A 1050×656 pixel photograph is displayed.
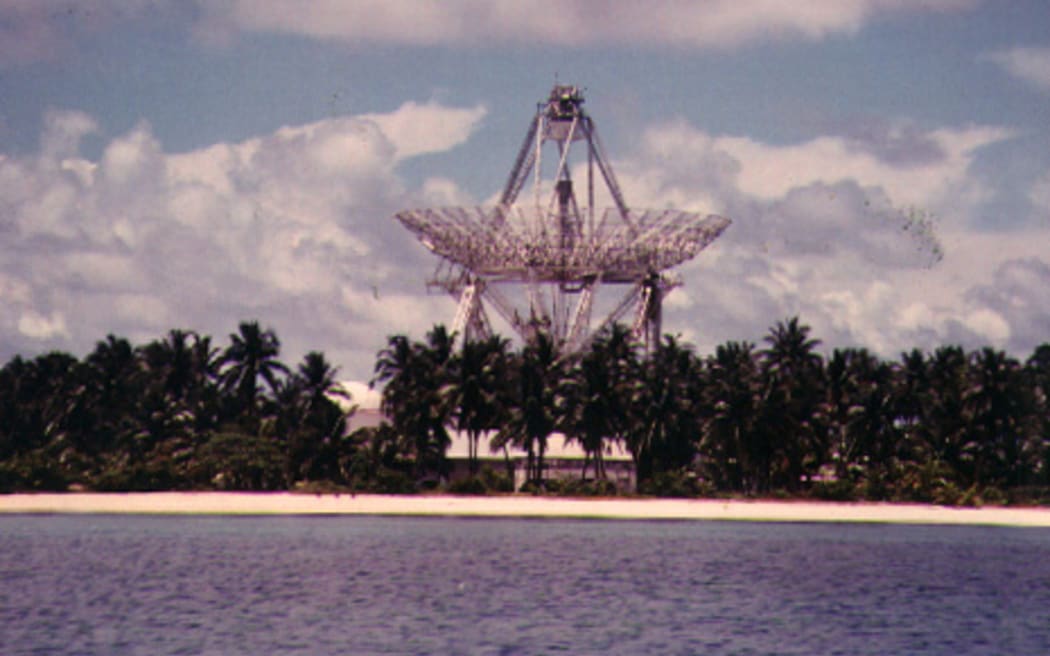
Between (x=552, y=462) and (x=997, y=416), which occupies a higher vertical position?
(x=997, y=416)

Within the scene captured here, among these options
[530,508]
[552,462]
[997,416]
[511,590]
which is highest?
[997,416]

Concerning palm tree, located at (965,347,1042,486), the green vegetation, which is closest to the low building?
the green vegetation

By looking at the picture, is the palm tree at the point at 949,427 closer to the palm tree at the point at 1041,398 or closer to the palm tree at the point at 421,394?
the palm tree at the point at 1041,398

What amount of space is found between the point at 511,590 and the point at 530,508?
39.8m

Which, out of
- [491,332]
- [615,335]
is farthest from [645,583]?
[491,332]

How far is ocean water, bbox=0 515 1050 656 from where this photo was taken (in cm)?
3991

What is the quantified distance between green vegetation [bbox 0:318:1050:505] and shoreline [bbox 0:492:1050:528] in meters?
3.48

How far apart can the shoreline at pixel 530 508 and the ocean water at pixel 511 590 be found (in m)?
3.36

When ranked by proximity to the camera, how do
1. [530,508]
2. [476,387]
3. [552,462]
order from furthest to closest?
[552,462] < [476,387] < [530,508]

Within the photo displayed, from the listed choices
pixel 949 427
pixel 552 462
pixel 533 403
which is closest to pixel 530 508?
pixel 533 403

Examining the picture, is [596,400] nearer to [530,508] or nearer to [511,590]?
[530,508]

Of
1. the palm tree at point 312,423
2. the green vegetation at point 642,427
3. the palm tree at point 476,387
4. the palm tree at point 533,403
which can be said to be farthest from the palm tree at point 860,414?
the palm tree at point 312,423

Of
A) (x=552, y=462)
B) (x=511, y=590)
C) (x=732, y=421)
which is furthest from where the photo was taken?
(x=552, y=462)

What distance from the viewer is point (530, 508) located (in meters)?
92.4
